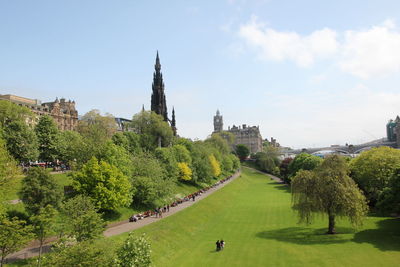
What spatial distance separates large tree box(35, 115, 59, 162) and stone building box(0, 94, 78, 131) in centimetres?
3779

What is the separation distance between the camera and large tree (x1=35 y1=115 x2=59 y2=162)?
218ft

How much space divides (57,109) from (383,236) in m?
98.7

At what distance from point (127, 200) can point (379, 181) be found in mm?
37114

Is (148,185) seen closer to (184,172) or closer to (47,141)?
(47,141)

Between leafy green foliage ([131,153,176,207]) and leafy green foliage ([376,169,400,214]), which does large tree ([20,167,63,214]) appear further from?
leafy green foliage ([376,169,400,214])

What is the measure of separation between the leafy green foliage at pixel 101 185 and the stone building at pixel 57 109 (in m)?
69.2

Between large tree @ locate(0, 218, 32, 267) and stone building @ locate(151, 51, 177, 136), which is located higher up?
stone building @ locate(151, 51, 177, 136)

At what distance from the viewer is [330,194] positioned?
122ft

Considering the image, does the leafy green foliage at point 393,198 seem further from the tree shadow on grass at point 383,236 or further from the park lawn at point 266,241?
the park lawn at point 266,241

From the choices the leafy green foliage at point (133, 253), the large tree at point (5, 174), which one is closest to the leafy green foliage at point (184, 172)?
the large tree at point (5, 174)

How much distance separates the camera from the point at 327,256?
30953 millimetres

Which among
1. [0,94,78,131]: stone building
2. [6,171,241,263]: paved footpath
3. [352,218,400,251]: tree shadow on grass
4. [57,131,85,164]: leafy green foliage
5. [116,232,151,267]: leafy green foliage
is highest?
[0,94,78,131]: stone building

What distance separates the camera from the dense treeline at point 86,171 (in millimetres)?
27203

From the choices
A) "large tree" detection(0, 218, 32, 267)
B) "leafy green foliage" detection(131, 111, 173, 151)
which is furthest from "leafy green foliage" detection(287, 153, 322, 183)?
"large tree" detection(0, 218, 32, 267)
